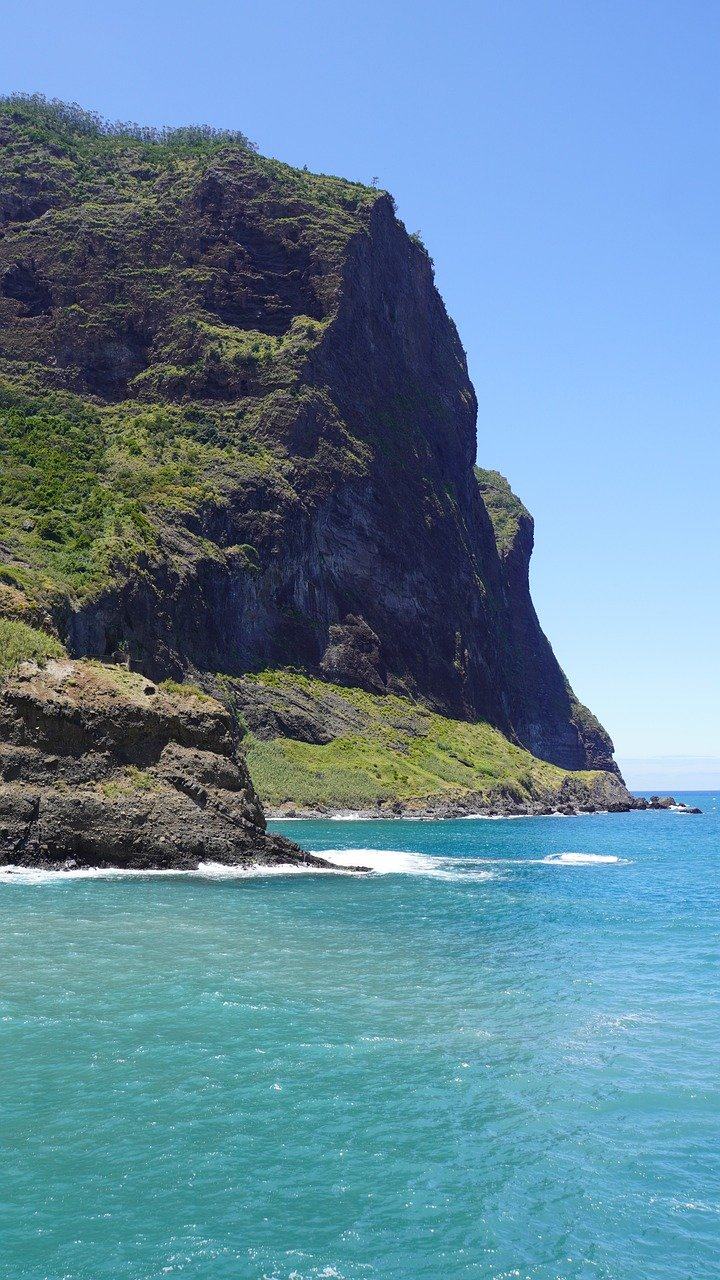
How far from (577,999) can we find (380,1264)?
13.8 metres

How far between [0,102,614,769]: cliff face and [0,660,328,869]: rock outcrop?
53.2 metres

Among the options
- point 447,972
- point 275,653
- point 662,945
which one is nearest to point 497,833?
point 275,653

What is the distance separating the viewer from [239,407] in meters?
146

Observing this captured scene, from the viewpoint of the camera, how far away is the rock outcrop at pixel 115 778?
43.6 m

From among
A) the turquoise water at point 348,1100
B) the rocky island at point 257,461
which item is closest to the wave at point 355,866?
the turquoise water at point 348,1100

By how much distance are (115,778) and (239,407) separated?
108342 mm

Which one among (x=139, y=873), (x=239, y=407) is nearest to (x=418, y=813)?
(x=239, y=407)

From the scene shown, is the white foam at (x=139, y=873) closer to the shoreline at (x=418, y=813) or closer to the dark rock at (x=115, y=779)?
the dark rock at (x=115, y=779)

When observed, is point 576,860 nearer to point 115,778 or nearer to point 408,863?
point 408,863

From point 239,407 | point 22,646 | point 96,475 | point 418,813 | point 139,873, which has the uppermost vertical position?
point 239,407

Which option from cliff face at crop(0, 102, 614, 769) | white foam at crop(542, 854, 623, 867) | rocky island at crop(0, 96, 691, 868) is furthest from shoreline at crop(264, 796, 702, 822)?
white foam at crop(542, 854, 623, 867)

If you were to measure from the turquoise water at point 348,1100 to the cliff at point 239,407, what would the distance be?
7585cm

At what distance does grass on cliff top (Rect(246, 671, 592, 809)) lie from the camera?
112 meters

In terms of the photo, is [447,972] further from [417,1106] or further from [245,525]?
[245,525]
